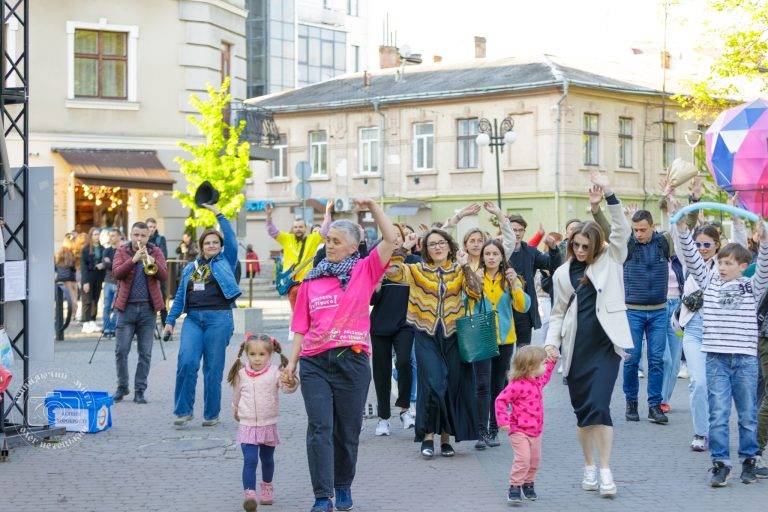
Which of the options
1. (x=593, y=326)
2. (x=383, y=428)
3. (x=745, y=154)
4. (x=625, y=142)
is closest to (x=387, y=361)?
(x=383, y=428)

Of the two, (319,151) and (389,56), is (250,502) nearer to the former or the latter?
(319,151)

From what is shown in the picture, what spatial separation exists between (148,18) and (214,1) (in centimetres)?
176

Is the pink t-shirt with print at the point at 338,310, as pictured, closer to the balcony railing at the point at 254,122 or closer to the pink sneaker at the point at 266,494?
the pink sneaker at the point at 266,494

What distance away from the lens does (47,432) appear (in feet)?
33.9

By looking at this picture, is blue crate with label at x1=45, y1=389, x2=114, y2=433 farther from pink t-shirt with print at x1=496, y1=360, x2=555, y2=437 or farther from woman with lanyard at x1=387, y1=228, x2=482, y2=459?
pink t-shirt with print at x1=496, y1=360, x2=555, y2=437

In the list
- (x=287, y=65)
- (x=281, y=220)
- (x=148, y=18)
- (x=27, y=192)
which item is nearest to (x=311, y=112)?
(x=281, y=220)

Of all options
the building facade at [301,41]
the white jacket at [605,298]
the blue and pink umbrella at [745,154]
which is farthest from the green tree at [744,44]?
the building facade at [301,41]

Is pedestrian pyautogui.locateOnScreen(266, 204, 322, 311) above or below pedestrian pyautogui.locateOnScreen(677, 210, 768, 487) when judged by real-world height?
above

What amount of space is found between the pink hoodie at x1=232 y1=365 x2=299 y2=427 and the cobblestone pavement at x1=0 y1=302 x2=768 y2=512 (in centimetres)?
58

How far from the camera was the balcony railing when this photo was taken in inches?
1184

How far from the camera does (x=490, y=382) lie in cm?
1055

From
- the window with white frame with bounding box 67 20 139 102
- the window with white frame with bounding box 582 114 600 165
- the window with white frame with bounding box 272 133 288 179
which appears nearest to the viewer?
the window with white frame with bounding box 67 20 139 102

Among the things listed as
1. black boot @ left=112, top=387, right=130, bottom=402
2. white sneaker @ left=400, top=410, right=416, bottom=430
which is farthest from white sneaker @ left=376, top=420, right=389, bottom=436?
black boot @ left=112, top=387, right=130, bottom=402

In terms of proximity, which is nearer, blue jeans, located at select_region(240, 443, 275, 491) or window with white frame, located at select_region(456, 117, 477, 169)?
blue jeans, located at select_region(240, 443, 275, 491)
